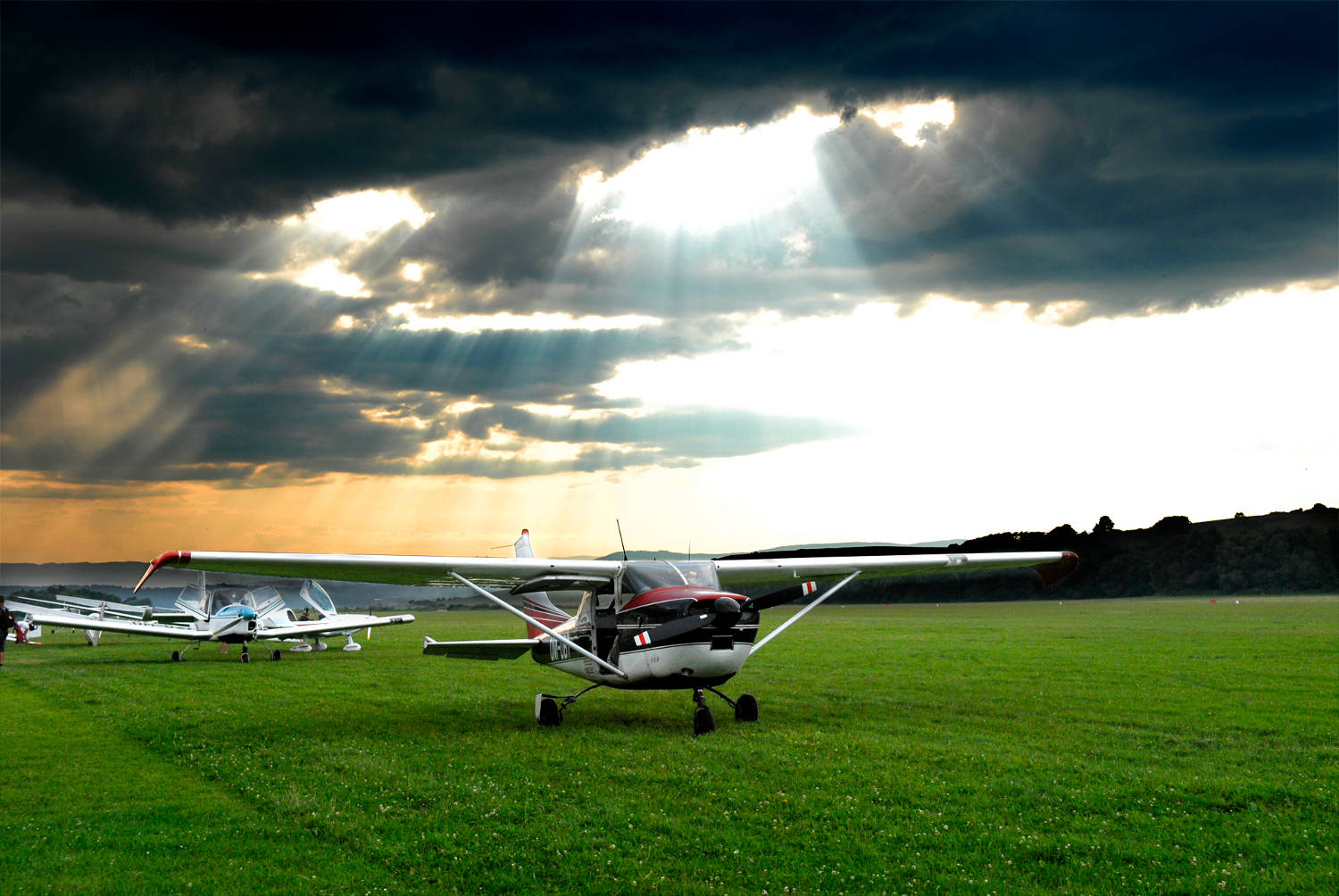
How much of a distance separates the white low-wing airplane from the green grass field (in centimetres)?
90

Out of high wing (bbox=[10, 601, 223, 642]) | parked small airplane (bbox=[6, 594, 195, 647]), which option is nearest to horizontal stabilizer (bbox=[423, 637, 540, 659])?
high wing (bbox=[10, 601, 223, 642])

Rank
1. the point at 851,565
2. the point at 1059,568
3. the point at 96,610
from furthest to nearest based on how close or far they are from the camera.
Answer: the point at 96,610 → the point at 1059,568 → the point at 851,565

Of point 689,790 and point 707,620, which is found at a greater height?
point 707,620

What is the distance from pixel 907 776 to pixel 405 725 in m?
8.22

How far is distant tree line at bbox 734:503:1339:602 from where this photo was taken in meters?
101

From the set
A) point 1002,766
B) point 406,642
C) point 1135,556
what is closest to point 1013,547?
point 1135,556

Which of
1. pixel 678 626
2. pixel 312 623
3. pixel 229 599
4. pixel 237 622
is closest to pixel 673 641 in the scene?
pixel 678 626

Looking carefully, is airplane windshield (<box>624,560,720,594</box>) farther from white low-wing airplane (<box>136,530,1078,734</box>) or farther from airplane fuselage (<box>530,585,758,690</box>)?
airplane fuselage (<box>530,585,758,690</box>)

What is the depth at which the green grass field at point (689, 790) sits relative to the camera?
7105 mm

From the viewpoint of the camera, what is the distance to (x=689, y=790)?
31.3 ft

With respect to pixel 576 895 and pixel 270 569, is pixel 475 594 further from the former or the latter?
pixel 576 895

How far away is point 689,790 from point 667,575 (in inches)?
199

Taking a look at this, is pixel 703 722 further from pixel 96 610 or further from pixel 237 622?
pixel 96 610

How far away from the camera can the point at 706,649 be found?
13.0 m
